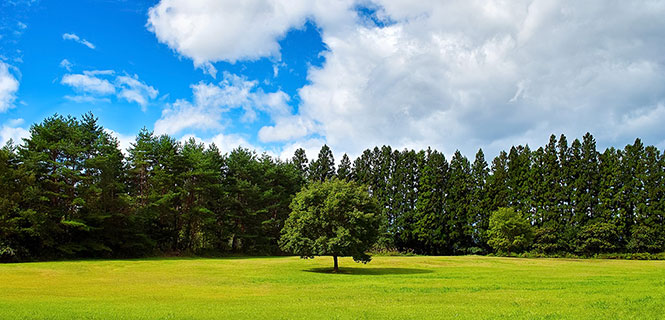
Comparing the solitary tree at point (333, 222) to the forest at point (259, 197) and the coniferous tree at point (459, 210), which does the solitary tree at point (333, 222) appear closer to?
the forest at point (259, 197)

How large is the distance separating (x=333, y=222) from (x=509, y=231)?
43.5 meters

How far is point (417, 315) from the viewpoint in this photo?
15.6m

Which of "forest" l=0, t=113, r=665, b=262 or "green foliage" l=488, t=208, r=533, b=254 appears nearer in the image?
"forest" l=0, t=113, r=665, b=262

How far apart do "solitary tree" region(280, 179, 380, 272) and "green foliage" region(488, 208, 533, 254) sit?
39967 mm

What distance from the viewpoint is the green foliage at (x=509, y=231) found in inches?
2785

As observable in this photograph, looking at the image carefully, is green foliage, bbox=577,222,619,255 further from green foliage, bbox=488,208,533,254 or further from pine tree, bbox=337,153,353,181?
pine tree, bbox=337,153,353,181

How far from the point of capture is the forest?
164 feet

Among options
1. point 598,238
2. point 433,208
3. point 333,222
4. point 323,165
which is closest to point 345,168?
point 323,165

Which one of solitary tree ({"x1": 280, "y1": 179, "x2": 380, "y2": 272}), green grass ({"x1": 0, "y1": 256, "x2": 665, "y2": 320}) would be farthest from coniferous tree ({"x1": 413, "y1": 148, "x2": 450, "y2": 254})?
green grass ({"x1": 0, "y1": 256, "x2": 665, "y2": 320})

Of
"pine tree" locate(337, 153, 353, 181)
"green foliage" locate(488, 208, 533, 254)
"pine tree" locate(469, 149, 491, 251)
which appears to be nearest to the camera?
"green foliage" locate(488, 208, 533, 254)

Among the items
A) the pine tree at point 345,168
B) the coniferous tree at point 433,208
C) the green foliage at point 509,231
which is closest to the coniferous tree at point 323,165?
the pine tree at point 345,168

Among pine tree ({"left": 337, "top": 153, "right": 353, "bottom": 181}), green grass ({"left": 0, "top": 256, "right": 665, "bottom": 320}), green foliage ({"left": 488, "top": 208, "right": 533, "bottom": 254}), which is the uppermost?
pine tree ({"left": 337, "top": 153, "right": 353, "bottom": 181})

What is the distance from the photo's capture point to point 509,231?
71.1m

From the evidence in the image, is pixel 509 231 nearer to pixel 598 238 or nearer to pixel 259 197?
pixel 598 238
